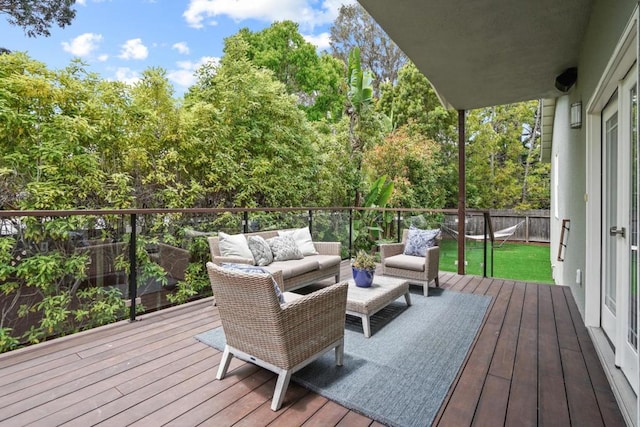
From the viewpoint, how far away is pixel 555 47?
3355 mm

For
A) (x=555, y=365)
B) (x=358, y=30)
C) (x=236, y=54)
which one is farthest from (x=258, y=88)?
(x=358, y=30)

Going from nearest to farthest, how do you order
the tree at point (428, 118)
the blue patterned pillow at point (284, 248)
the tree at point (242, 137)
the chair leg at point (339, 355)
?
the chair leg at point (339, 355) < the blue patterned pillow at point (284, 248) < the tree at point (242, 137) < the tree at point (428, 118)

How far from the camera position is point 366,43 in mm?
17312

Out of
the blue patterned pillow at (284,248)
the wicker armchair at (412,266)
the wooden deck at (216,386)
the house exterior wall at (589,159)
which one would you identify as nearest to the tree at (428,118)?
the wicker armchair at (412,266)

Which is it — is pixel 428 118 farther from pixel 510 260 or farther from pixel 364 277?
pixel 364 277

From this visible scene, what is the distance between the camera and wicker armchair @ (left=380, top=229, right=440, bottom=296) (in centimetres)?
434

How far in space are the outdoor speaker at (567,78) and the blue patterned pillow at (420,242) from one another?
2.27 m

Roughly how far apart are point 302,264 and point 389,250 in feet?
4.76

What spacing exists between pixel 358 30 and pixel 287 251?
54.4 ft

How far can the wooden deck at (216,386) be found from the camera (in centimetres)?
187

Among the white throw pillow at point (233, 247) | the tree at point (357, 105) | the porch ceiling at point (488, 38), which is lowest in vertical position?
the white throw pillow at point (233, 247)

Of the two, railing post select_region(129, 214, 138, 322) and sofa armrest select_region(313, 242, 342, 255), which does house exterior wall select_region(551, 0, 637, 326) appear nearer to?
sofa armrest select_region(313, 242, 342, 255)

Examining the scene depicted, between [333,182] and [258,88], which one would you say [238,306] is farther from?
[333,182]

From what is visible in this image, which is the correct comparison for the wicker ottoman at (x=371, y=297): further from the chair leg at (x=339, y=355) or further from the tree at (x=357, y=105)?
the tree at (x=357, y=105)
